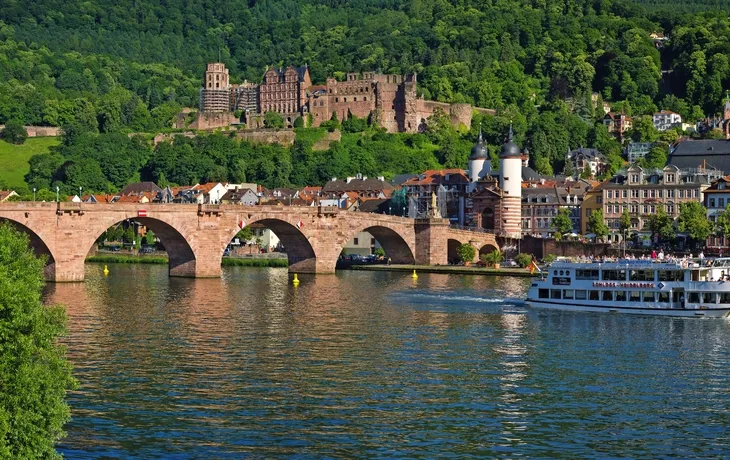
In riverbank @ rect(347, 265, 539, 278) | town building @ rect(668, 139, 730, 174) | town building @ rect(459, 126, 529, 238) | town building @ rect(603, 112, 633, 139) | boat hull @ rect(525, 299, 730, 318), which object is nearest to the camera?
boat hull @ rect(525, 299, 730, 318)

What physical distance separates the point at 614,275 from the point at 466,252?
42.1 metres

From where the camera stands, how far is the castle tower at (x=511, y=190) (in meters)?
119

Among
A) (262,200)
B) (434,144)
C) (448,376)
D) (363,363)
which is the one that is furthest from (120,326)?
(434,144)

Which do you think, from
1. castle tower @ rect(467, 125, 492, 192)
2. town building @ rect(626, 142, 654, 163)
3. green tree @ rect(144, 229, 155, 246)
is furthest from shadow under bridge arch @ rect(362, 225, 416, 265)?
town building @ rect(626, 142, 654, 163)

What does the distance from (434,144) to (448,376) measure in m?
128

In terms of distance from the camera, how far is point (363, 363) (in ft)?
156

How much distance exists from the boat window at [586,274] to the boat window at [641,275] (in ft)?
6.59

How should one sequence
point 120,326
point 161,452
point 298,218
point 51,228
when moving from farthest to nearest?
point 298,218 < point 51,228 < point 120,326 < point 161,452

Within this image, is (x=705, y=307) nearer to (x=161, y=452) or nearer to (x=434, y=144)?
(x=161, y=452)

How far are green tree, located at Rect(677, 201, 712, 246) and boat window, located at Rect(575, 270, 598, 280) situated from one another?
38.0 meters

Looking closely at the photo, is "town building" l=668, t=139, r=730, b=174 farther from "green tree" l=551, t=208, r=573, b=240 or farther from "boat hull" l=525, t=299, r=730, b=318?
"boat hull" l=525, t=299, r=730, b=318

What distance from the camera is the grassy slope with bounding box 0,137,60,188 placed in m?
162

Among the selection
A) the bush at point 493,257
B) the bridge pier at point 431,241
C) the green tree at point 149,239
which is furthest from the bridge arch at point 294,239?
the green tree at point 149,239

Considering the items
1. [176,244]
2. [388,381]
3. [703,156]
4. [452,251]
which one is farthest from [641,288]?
[703,156]
